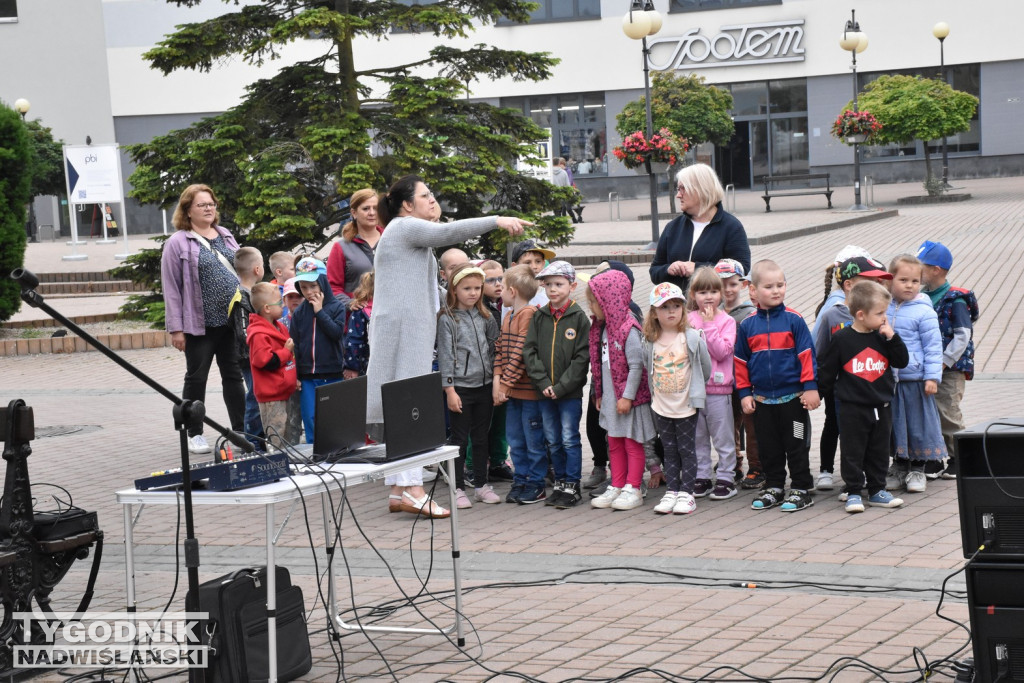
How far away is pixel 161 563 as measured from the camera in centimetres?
709

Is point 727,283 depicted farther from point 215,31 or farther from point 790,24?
point 790,24

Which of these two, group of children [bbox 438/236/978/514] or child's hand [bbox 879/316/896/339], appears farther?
group of children [bbox 438/236/978/514]

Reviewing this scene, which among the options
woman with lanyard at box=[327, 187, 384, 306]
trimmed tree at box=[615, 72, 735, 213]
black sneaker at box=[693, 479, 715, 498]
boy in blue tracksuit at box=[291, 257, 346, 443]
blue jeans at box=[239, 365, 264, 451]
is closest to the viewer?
black sneaker at box=[693, 479, 715, 498]

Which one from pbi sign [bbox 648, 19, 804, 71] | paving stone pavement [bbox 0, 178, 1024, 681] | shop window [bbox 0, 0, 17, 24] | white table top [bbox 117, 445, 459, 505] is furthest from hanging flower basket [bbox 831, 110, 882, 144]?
white table top [bbox 117, 445, 459, 505]

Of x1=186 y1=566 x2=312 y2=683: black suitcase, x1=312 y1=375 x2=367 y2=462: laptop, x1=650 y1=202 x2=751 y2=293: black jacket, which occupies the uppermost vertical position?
x1=650 y1=202 x2=751 y2=293: black jacket

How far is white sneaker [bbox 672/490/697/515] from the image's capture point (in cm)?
732

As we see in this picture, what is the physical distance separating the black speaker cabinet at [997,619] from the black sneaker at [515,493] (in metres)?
4.07

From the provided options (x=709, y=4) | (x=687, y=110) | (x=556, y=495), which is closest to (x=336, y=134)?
(x=556, y=495)

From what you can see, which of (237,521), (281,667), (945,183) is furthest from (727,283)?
(945,183)

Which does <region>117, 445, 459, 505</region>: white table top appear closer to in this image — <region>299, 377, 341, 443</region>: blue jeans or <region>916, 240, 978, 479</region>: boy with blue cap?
<region>299, 377, 341, 443</region>: blue jeans

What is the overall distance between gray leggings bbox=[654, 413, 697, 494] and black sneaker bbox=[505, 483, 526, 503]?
3.17ft

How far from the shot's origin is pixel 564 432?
772 centimetres

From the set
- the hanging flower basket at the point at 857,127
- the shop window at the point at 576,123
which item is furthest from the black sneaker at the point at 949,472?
the shop window at the point at 576,123

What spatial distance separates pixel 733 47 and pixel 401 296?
39562 mm
